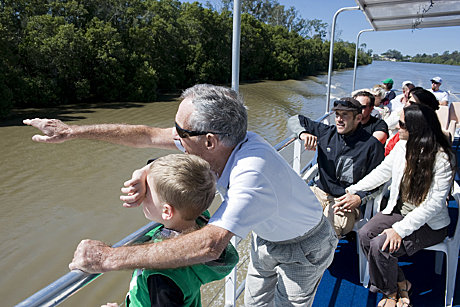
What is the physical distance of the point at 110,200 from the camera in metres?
8.30

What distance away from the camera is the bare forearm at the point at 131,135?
1824 millimetres

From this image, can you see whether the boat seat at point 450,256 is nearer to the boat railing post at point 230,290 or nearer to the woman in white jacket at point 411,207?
the woman in white jacket at point 411,207

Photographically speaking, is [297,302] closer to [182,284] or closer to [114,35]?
[182,284]

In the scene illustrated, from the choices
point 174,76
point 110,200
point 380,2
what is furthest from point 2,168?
point 174,76

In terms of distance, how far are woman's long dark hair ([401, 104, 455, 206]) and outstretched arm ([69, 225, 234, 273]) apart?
4.88 feet

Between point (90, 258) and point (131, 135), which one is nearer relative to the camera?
point (90, 258)

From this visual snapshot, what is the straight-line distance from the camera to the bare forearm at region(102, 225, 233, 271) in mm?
987

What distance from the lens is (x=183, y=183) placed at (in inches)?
43.3

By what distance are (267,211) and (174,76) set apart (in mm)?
22860

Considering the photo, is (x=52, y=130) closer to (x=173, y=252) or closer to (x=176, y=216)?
(x=176, y=216)

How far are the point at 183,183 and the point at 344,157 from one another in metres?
1.70

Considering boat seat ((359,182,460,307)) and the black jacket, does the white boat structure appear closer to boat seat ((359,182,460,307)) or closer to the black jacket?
boat seat ((359,182,460,307))

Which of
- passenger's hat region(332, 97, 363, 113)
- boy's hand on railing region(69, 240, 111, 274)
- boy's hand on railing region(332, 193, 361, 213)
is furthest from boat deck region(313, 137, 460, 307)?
boy's hand on railing region(69, 240, 111, 274)

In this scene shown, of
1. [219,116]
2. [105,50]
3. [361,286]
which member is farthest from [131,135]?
[105,50]
